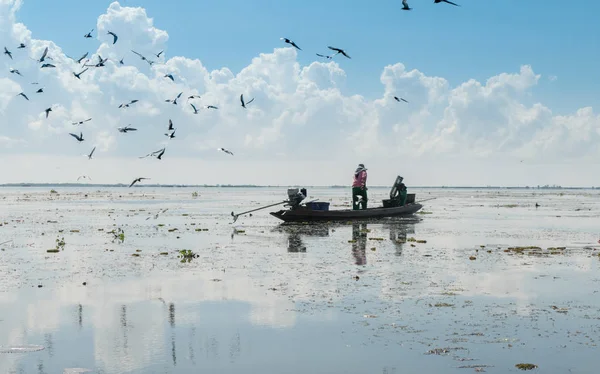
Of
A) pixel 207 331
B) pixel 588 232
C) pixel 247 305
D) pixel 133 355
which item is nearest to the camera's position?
pixel 133 355

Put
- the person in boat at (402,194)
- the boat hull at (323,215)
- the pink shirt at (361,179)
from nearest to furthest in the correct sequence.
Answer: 1. the boat hull at (323,215)
2. the pink shirt at (361,179)
3. the person in boat at (402,194)

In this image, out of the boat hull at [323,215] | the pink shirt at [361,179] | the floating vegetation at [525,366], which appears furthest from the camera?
the pink shirt at [361,179]

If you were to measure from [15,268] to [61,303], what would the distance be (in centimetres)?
698

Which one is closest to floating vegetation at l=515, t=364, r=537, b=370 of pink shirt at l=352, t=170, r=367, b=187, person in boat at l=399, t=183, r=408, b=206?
pink shirt at l=352, t=170, r=367, b=187

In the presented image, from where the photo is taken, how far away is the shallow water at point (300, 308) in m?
10.7

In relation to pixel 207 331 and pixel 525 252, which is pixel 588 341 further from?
pixel 525 252

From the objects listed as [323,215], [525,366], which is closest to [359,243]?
[323,215]

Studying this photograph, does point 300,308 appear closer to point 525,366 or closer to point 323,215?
point 525,366

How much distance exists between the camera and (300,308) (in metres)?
14.6

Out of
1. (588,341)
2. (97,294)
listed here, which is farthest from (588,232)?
(97,294)

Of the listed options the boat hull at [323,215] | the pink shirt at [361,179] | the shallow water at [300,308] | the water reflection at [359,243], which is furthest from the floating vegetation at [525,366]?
the pink shirt at [361,179]

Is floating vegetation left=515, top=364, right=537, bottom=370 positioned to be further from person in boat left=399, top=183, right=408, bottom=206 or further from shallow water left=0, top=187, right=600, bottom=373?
person in boat left=399, top=183, right=408, bottom=206

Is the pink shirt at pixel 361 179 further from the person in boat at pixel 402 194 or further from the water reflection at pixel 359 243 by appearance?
the person in boat at pixel 402 194

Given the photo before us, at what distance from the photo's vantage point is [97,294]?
1655cm
